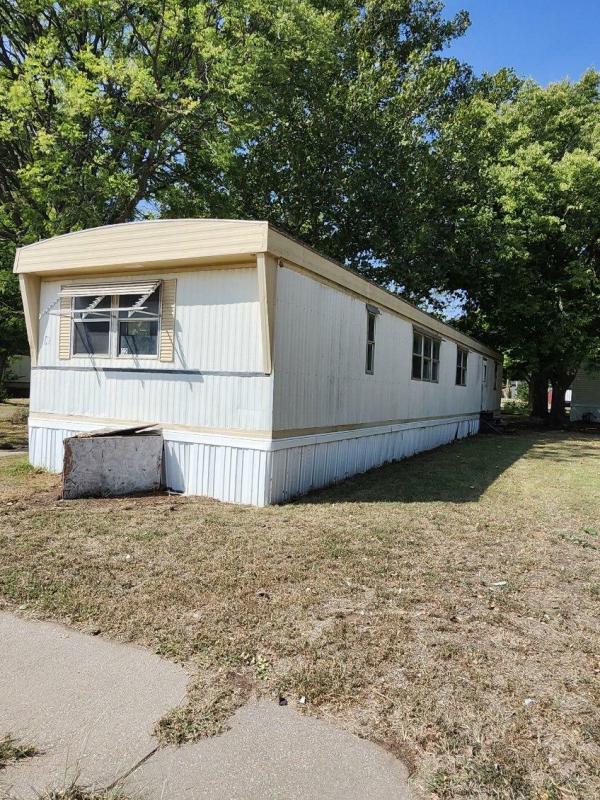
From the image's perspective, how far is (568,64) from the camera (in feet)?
69.3

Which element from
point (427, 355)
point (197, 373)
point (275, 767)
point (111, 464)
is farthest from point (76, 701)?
point (427, 355)

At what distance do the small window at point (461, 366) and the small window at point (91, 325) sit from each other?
10374mm

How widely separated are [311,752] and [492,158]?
2080 centimetres

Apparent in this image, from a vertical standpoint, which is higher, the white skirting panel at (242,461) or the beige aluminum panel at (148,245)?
the beige aluminum panel at (148,245)

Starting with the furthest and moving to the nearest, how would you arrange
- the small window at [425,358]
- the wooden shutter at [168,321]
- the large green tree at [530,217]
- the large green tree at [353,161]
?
the large green tree at [530,217] < the large green tree at [353,161] < the small window at [425,358] < the wooden shutter at [168,321]

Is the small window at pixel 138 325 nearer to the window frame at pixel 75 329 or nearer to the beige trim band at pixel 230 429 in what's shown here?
the window frame at pixel 75 329

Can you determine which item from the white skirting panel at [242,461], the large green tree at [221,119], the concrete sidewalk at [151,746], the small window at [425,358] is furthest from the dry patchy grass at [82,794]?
the large green tree at [221,119]

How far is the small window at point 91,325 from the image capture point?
24.0 ft

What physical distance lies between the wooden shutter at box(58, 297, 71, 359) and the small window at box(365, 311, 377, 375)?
452 cm

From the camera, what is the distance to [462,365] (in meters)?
15.7

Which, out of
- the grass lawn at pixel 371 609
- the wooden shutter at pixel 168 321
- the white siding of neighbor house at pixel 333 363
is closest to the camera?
the grass lawn at pixel 371 609

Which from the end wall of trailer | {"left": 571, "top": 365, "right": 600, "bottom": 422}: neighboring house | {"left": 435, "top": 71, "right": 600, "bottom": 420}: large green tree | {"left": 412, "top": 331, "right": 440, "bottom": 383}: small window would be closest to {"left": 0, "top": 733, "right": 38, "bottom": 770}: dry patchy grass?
the end wall of trailer

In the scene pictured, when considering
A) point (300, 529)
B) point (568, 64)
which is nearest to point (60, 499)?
point (300, 529)

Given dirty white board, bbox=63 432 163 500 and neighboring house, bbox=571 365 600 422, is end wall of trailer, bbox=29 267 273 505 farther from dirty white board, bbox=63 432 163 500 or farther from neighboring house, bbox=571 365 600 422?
neighboring house, bbox=571 365 600 422
